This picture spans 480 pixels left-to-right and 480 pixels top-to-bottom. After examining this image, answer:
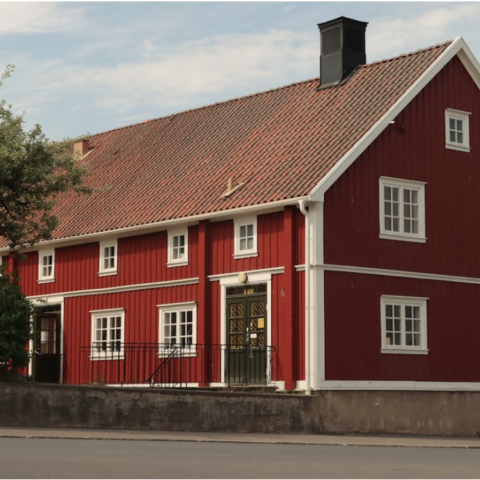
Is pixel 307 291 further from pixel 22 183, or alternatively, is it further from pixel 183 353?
pixel 22 183

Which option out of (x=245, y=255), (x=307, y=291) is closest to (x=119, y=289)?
(x=245, y=255)

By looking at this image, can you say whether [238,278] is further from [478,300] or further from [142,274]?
[478,300]

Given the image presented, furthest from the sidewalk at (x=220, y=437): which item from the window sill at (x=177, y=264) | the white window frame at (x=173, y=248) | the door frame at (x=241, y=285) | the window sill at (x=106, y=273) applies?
the window sill at (x=106, y=273)

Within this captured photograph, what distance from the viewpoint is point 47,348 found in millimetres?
34906

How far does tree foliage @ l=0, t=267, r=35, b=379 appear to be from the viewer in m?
24.2

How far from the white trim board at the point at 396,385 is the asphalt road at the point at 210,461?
6884 millimetres

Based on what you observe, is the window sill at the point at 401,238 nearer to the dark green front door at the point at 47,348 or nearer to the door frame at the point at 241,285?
the door frame at the point at 241,285

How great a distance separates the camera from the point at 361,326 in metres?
28.2

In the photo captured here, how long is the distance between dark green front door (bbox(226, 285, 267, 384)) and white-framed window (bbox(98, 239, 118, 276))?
16.5 ft

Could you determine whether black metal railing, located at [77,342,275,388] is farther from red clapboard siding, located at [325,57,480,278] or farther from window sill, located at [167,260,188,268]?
red clapboard siding, located at [325,57,480,278]

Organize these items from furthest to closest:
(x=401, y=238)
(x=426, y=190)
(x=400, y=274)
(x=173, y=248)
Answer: (x=173, y=248) → (x=426, y=190) → (x=401, y=238) → (x=400, y=274)

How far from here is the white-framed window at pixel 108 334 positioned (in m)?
32.7

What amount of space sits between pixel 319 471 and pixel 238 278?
15132mm

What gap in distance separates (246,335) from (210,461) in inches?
544
